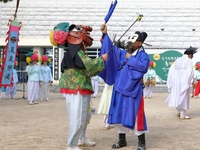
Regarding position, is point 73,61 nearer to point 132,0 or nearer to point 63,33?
point 63,33

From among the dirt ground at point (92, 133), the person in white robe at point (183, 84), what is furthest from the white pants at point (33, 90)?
the person in white robe at point (183, 84)

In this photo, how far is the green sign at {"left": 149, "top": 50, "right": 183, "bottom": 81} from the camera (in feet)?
63.0

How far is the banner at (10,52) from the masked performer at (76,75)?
21.4ft

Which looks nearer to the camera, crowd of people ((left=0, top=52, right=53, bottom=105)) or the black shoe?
the black shoe

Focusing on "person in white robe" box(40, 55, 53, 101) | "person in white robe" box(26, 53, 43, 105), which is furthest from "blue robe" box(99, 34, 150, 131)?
"person in white robe" box(40, 55, 53, 101)

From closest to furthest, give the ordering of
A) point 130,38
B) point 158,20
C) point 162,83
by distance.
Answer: point 130,38 → point 162,83 → point 158,20

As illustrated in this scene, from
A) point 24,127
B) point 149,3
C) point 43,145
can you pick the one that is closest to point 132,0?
point 149,3

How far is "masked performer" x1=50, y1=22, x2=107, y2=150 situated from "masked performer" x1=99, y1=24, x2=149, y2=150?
15.0 inches

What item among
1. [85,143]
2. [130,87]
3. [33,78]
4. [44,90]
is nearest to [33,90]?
[33,78]

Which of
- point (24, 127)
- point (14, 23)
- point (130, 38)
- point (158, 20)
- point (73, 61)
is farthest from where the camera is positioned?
point (158, 20)

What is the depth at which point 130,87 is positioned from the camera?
16.4ft

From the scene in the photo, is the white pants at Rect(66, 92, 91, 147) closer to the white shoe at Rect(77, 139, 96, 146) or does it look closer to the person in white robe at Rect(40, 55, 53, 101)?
the white shoe at Rect(77, 139, 96, 146)

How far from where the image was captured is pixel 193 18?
2358cm

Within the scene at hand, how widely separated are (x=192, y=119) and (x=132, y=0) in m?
17.2
